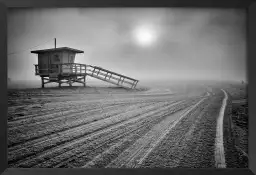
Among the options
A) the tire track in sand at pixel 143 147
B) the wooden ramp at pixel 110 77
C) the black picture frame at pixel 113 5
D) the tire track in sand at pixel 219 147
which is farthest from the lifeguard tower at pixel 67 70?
the tire track in sand at pixel 219 147

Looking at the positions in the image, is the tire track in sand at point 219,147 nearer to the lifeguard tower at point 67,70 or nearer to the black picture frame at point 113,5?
the black picture frame at point 113,5

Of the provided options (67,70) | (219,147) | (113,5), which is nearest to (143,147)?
(219,147)

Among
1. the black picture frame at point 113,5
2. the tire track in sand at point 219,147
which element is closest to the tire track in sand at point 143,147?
the black picture frame at point 113,5

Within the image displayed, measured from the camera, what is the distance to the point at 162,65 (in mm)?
2961

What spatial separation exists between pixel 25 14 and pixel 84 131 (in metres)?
2.08

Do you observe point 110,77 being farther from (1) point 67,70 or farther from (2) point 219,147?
(2) point 219,147

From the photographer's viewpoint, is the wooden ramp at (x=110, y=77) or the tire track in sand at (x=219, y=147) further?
the wooden ramp at (x=110, y=77)

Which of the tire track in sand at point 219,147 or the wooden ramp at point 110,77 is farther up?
the wooden ramp at point 110,77

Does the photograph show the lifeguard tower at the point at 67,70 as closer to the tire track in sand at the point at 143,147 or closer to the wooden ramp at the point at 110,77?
the wooden ramp at the point at 110,77

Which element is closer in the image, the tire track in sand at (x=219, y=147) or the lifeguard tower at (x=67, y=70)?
the tire track in sand at (x=219, y=147)

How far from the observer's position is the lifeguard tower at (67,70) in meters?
2.92

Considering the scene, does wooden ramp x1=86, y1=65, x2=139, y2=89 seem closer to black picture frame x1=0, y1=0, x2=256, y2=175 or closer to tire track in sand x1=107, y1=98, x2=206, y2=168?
tire track in sand x1=107, y1=98, x2=206, y2=168

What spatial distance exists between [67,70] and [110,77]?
719mm

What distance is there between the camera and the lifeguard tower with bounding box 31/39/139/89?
2916 mm
